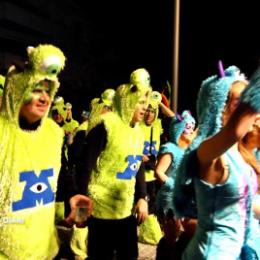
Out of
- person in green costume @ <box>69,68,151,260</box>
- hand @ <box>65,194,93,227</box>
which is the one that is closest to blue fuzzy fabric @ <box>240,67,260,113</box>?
hand @ <box>65,194,93,227</box>

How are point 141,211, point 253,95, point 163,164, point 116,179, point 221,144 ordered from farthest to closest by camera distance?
point 163,164 → point 116,179 → point 141,211 → point 221,144 → point 253,95

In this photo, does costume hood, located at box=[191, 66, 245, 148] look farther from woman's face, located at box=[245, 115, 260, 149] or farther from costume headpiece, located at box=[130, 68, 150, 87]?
costume headpiece, located at box=[130, 68, 150, 87]

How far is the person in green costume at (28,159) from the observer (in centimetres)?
276

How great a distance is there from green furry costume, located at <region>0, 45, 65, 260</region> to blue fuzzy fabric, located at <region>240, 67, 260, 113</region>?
1.29 m

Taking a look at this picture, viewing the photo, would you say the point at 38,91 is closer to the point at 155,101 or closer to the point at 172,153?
the point at 172,153

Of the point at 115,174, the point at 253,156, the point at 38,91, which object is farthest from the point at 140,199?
the point at 38,91

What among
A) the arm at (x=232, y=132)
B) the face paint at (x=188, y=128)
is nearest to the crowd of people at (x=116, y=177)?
the arm at (x=232, y=132)

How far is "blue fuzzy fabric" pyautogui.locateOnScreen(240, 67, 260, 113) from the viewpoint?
77.9 inches

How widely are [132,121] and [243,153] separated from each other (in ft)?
5.54

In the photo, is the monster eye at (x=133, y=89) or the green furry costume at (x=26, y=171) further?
the monster eye at (x=133, y=89)

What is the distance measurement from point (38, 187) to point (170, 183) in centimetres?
197

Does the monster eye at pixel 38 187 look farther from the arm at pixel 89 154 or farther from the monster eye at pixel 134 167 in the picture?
the monster eye at pixel 134 167

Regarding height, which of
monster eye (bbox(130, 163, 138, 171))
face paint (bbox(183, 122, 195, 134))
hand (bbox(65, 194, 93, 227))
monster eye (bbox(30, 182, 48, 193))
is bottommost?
hand (bbox(65, 194, 93, 227))

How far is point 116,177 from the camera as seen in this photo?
4.25 metres
